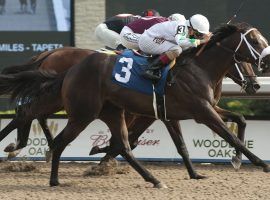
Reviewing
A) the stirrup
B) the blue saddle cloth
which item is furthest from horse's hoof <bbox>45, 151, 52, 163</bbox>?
the stirrup

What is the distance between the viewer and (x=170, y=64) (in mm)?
7734

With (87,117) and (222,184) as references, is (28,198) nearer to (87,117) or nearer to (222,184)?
(87,117)

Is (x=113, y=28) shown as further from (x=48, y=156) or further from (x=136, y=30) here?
(x=48, y=156)

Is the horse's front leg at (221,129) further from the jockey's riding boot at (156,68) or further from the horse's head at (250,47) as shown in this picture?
the horse's head at (250,47)

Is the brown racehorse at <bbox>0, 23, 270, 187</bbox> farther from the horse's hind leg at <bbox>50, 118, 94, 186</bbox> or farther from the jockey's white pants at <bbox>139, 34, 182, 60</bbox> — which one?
the jockey's white pants at <bbox>139, 34, 182, 60</bbox>

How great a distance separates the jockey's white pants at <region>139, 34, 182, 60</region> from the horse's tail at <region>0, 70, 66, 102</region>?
903 millimetres

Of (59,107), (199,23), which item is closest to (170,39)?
(199,23)

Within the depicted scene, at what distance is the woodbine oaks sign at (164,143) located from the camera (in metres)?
9.91

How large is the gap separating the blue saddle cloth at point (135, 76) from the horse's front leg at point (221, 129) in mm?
454

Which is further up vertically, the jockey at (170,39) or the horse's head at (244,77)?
the jockey at (170,39)

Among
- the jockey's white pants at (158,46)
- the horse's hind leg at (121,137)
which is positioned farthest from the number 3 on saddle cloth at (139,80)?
the horse's hind leg at (121,137)

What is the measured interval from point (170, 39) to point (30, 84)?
1617 mm

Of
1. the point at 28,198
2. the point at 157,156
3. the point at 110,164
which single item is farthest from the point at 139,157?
the point at 28,198

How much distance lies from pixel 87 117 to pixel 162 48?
102 cm
